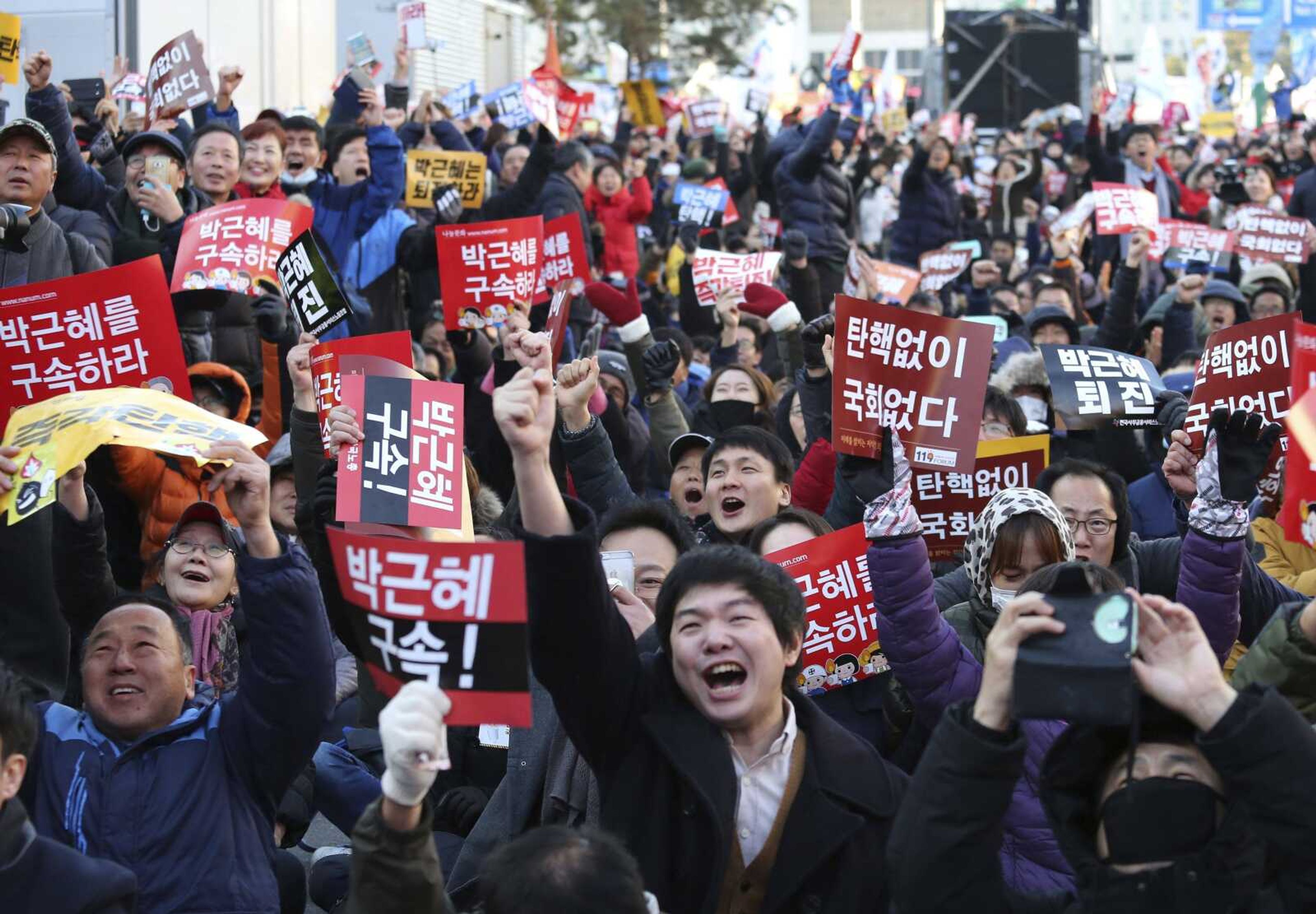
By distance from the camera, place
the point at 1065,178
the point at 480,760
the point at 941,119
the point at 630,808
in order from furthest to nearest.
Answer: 1. the point at 941,119
2. the point at 1065,178
3. the point at 480,760
4. the point at 630,808

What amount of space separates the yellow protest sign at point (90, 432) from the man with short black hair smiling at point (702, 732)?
922 millimetres

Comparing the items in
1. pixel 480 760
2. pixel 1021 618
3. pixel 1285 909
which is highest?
pixel 1021 618

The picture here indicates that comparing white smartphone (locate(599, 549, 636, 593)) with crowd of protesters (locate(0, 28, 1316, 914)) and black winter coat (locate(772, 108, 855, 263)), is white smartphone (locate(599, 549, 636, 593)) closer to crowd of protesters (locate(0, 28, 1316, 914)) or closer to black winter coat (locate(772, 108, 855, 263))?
crowd of protesters (locate(0, 28, 1316, 914))

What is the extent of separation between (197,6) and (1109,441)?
1092cm

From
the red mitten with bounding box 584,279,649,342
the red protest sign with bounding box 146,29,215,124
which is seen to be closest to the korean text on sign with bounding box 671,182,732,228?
the red protest sign with bounding box 146,29,215,124

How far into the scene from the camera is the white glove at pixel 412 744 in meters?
2.80

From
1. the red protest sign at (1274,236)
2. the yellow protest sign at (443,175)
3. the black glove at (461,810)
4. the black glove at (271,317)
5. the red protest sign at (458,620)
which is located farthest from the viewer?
the yellow protest sign at (443,175)

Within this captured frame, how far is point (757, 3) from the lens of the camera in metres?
39.0

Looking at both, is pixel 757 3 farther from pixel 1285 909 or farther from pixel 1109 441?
pixel 1285 909

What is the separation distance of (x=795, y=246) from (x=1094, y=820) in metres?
7.09

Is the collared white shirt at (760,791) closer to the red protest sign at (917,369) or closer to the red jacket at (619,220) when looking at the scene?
the red protest sign at (917,369)

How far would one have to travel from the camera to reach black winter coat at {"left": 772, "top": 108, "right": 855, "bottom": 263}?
12.4 metres

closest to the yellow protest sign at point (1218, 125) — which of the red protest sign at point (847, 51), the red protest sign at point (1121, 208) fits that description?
the red protest sign at point (847, 51)

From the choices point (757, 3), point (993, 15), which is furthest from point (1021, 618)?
point (757, 3)
